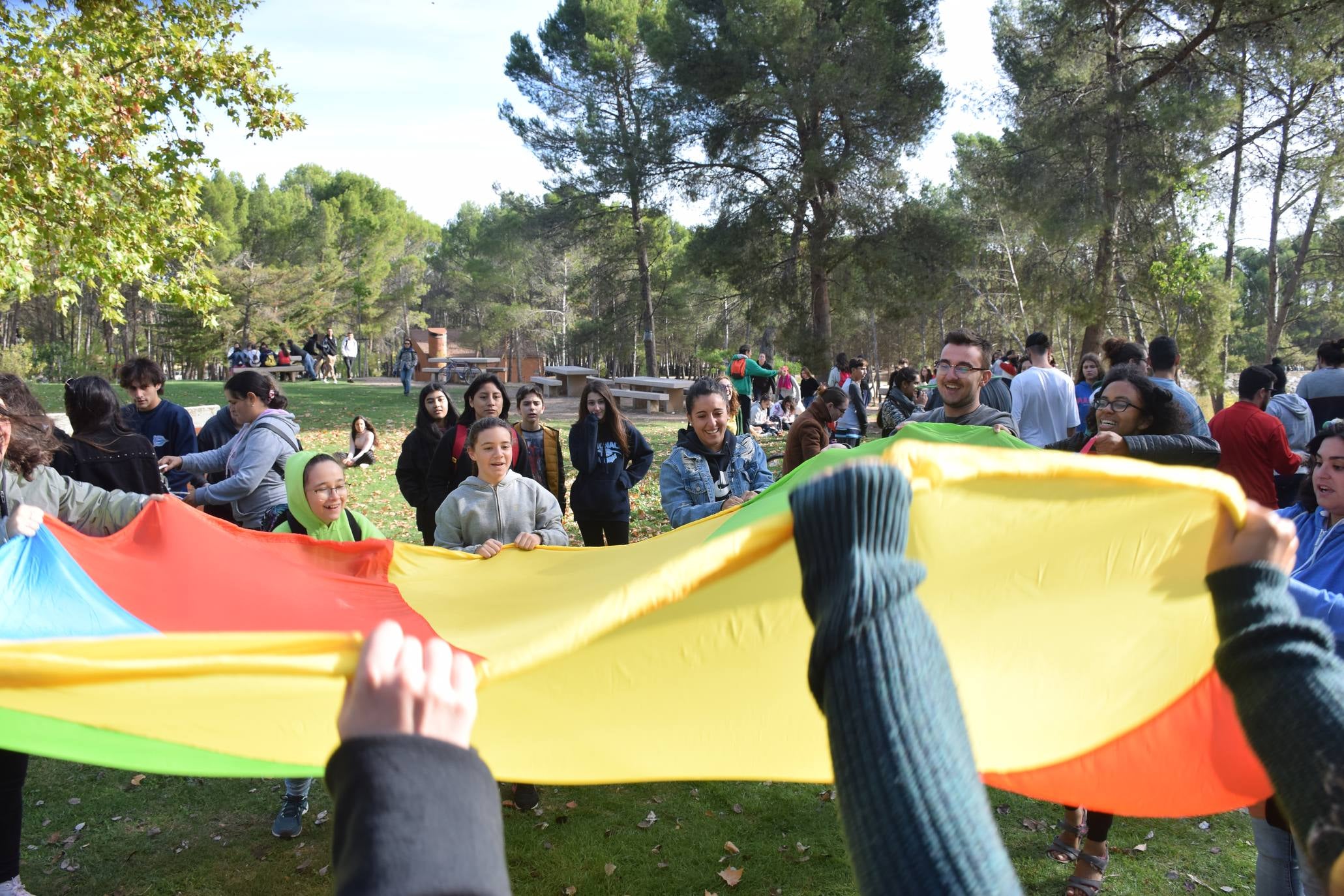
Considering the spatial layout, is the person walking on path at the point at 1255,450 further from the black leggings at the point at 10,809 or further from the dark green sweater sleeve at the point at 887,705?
the black leggings at the point at 10,809

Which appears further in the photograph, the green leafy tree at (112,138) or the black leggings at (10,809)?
the green leafy tree at (112,138)

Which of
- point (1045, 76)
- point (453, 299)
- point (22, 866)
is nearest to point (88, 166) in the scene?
point (22, 866)

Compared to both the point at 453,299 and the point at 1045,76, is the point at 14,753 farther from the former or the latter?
the point at 453,299

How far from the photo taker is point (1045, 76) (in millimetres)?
20297

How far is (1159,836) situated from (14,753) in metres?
5.23

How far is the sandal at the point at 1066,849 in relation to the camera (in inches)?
156

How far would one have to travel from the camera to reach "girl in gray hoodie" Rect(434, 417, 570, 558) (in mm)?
4668

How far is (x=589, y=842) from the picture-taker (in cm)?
427

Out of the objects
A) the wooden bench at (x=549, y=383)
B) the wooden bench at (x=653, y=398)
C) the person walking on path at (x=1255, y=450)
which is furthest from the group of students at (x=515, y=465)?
the wooden bench at (x=549, y=383)

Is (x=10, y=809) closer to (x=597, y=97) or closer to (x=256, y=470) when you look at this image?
(x=256, y=470)

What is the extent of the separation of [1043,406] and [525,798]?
18.4ft

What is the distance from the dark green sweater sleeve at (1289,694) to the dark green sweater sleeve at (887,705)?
0.52 metres

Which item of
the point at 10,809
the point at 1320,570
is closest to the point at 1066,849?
the point at 1320,570

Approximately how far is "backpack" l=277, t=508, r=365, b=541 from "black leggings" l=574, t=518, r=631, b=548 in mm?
1857
